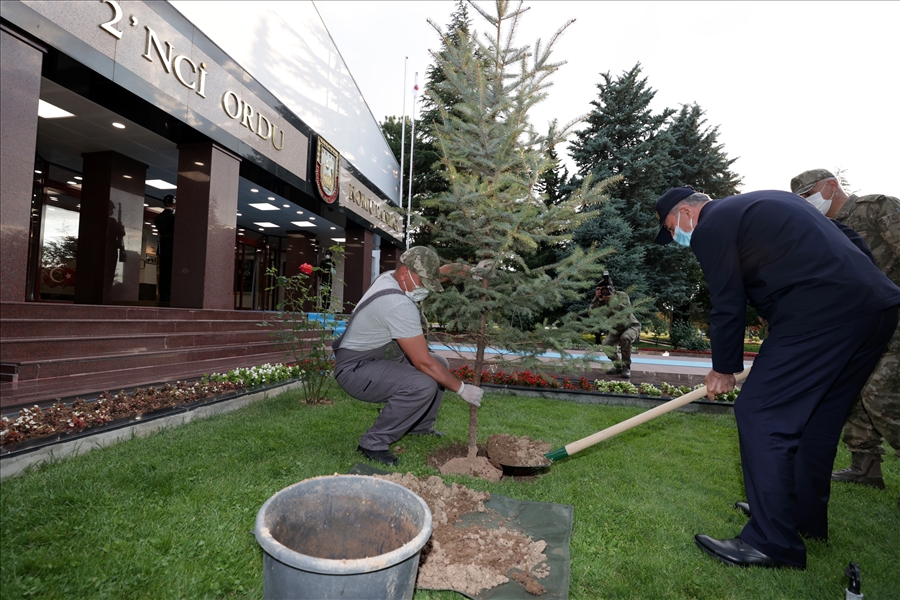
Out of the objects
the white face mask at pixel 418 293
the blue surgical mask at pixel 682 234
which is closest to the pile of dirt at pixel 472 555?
the white face mask at pixel 418 293

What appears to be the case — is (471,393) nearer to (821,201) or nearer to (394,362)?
(394,362)

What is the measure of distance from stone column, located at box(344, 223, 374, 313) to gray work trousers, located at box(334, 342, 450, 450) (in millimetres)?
12289

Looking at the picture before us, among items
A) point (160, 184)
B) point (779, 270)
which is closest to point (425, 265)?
point (779, 270)

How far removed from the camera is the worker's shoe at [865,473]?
139 inches

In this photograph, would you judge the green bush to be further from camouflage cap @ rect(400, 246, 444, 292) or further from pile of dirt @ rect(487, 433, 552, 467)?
camouflage cap @ rect(400, 246, 444, 292)

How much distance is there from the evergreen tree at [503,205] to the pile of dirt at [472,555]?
1.07m

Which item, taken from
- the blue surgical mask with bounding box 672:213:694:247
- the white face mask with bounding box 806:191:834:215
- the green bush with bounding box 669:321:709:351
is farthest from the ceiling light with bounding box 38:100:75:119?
the green bush with bounding box 669:321:709:351

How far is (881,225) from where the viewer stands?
3.57m

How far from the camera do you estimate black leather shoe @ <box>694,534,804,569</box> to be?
224 centimetres

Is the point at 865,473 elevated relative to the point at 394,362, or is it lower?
lower

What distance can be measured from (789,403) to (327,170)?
39.8ft

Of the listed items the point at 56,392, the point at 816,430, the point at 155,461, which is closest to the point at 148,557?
the point at 155,461

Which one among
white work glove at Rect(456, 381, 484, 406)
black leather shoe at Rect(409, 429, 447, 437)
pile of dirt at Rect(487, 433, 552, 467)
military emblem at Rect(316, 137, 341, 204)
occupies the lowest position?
black leather shoe at Rect(409, 429, 447, 437)

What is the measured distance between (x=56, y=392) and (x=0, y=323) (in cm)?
86
